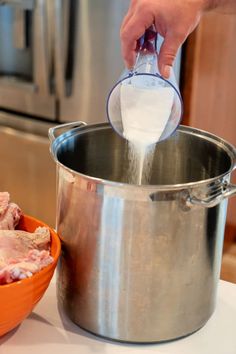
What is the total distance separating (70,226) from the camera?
743 mm

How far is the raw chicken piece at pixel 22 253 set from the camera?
688mm

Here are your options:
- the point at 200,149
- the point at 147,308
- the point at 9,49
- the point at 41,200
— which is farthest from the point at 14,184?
the point at 147,308

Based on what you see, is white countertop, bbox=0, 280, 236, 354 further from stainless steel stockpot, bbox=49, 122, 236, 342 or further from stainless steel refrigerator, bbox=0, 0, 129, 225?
stainless steel refrigerator, bbox=0, 0, 129, 225

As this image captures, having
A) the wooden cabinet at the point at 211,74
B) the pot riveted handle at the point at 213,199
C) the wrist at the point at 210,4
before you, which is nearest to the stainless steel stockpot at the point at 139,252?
the pot riveted handle at the point at 213,199

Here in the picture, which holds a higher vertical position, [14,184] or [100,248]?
[100,248]

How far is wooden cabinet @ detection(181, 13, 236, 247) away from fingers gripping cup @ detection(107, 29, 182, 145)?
2.75 feet

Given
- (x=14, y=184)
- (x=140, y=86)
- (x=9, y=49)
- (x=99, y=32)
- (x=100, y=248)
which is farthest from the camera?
(x=14, y=184)

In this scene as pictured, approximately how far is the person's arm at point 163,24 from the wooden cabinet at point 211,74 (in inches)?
32.3

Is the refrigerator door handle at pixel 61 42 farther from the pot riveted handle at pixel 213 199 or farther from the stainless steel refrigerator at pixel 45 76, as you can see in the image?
the pot riveted handle at pixel 213 199

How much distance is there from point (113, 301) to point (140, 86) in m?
0.33

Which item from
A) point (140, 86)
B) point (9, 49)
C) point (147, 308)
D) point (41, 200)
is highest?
point (140, 86)

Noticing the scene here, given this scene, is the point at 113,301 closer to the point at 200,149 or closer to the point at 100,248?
the point at 100,248

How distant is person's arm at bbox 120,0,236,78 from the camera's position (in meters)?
0.82

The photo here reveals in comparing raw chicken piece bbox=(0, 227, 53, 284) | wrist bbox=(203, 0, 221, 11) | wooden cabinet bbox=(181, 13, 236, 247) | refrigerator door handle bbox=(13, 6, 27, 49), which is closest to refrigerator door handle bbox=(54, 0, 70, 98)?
refrigerator door handle bbox=(13, 6, 27, 49)
